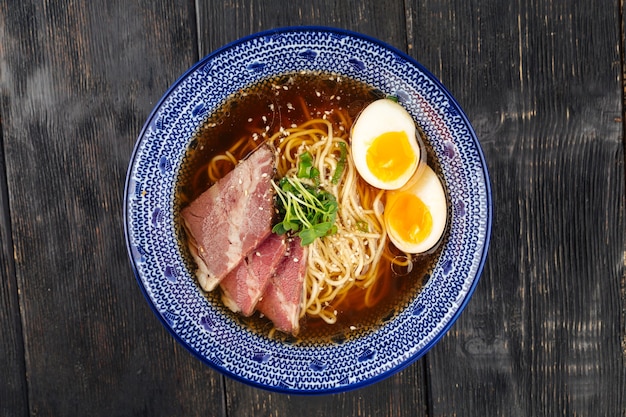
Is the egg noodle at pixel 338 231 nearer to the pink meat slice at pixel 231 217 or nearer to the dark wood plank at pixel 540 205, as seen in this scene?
the pink meat slice at pixel 231 217

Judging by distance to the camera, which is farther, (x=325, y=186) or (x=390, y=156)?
(x=325, y=186)

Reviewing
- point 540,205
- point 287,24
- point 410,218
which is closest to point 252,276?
point 410,218

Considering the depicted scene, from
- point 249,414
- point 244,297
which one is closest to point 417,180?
point 244,297

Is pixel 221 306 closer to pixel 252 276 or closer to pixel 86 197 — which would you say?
pixel 252 276

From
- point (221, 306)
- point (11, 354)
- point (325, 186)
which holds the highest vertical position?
point (325, 186)

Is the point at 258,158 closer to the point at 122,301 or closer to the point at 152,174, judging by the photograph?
the point at 152,174

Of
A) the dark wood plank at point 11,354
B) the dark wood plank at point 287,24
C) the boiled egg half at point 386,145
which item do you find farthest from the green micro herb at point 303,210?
the dark wood plank at point 11,354

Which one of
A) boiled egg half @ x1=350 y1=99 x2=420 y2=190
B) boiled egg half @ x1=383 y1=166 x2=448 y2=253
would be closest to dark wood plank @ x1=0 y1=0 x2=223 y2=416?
boiled egg half @ x1=350 y1=99 x2=420 y2=190

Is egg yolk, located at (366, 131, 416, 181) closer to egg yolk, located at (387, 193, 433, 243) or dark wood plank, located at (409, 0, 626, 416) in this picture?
egg yolk, located at (387, 193, 433, 243)
